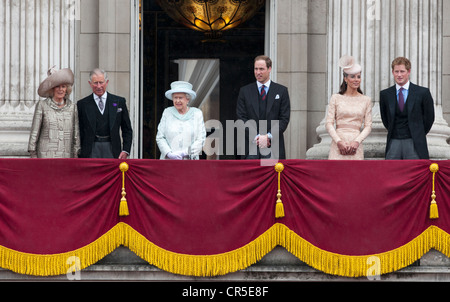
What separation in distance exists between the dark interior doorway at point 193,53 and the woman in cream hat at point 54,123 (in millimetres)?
6724

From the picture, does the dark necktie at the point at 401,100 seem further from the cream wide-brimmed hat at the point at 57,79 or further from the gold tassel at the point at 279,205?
the cream wide-brimmed hat at the point at 57,79

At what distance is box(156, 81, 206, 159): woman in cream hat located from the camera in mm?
10805

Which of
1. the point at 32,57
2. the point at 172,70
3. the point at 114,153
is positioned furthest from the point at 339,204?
the point at 172,70

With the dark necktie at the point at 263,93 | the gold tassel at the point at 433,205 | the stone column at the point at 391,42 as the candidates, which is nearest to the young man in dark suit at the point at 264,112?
the dark necktie at the point at 263,93

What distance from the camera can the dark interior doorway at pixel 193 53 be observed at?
18291 mm

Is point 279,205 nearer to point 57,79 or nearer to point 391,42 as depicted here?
point 57,79

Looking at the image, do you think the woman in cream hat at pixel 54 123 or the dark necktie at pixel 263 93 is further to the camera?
the dark necktie at pixel 263 93

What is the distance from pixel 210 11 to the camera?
16516 millimetres

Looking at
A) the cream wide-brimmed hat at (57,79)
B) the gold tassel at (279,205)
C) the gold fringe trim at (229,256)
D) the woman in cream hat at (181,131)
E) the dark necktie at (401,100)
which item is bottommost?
the gold fringe trim at (229,256)

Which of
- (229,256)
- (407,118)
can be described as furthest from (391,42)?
(229,256)

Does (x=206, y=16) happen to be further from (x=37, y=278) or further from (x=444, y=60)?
(x=37, y=278)

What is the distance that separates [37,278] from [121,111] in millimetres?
2368

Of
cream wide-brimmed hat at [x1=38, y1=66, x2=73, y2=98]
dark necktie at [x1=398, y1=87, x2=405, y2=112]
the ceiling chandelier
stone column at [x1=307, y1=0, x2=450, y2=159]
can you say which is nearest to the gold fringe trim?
dark necktie at [x1=398, y1=87, x2=405, y2=112]

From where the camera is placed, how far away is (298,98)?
1404cm
